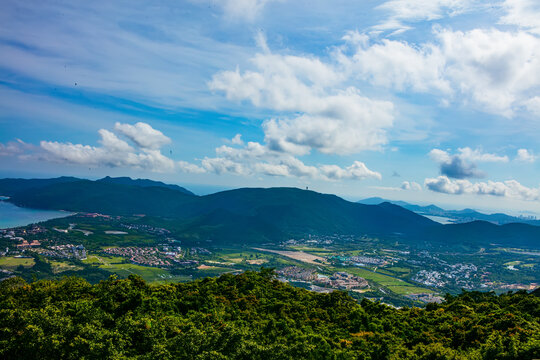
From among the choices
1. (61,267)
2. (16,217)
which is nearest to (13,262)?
(61,267)

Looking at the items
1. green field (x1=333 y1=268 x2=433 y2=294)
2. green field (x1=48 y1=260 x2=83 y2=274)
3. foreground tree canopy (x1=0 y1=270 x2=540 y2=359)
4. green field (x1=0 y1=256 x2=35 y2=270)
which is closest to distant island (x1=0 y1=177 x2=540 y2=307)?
green field (x1=0 y1=256 x2=35 y2=270)

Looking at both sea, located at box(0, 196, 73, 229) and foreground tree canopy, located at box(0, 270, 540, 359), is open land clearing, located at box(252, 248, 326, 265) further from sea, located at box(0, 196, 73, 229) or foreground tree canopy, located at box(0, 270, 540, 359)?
sea, located at box(0, 196, 73, 229)

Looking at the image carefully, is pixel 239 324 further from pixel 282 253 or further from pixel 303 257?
pixel 282 253

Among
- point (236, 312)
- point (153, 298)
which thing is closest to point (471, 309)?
point (236, 312)

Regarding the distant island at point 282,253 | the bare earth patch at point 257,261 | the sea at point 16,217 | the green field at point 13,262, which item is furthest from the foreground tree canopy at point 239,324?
the sea at point 16,217

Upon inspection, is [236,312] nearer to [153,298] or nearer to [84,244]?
[153,298]

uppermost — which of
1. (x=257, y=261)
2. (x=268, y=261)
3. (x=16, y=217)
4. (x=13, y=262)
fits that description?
(x=16, y=217)
